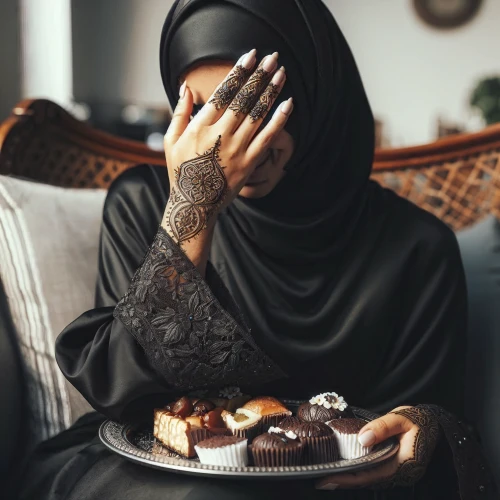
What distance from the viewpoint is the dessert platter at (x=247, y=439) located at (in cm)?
72

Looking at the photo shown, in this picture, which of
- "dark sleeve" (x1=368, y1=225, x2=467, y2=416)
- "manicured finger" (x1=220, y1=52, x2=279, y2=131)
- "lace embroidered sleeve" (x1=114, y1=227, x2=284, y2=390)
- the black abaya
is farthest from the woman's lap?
"manicured finger" (x1=220, y1=52, x2=279, y2=131)

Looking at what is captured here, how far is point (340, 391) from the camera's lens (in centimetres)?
110

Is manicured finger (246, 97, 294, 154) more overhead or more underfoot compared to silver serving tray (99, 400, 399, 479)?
more overhead

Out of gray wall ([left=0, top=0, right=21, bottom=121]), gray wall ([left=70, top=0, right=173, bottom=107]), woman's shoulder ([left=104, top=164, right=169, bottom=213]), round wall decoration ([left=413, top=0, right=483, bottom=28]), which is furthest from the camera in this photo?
round wall decoration ([left=413, top=0, right=483, bottom=28])

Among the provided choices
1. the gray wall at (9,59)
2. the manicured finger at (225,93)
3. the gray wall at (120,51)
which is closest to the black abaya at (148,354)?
the manicured finger at (225,93)

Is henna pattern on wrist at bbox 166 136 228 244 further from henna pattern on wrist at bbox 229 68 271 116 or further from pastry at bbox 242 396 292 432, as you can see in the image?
pastry at bbox 242 396 292 432

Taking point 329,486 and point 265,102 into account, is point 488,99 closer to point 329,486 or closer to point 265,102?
point 265,102

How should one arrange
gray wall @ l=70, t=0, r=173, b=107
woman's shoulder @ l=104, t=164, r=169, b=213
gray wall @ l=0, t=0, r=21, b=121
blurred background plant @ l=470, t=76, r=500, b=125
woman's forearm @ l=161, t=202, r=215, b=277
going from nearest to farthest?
1. woman's forearm @ l=161, t=202, r=215, b=277
2. woman's shoulder @ l=104, t=164, r=169, b=213
3. gray wall @ l=0, t=0, r=21, b=121
4. gray wall @ l=70, t=0, r=173, b=107
5. blurred background plant @ l=470, t=76, r=500, b=125

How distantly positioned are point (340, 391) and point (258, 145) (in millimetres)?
403

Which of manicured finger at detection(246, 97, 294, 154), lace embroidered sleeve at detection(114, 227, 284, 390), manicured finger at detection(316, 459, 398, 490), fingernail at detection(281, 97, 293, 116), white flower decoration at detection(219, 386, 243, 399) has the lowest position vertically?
manicured finger at detection(316, 459, 398, 490)

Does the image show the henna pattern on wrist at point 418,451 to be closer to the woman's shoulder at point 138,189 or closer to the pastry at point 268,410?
the pastry at point 268,410

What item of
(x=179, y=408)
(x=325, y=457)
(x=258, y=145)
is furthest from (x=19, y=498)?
(x=258, y=145)

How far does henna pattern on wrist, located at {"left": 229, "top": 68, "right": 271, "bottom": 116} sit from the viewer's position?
3.11 feet

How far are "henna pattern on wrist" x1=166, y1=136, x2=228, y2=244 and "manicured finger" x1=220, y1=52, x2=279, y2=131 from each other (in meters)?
0.03
